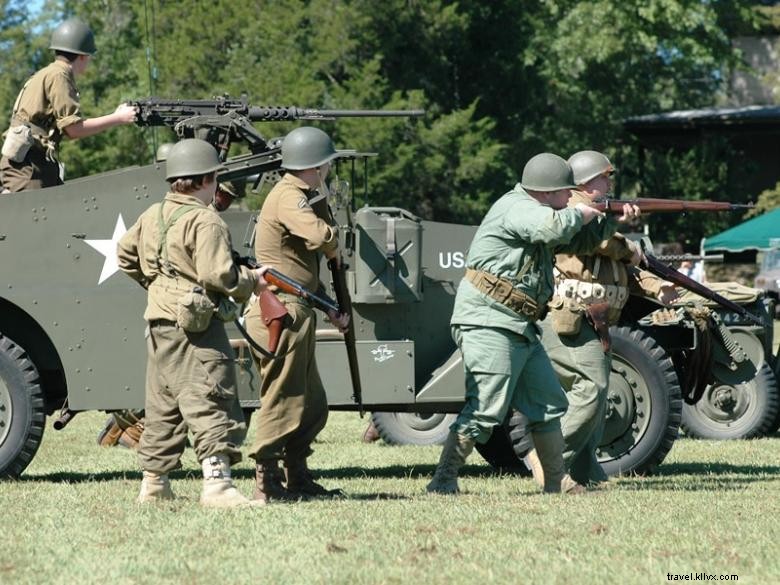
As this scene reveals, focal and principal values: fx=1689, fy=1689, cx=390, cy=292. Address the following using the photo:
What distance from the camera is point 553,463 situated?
27.6 ft


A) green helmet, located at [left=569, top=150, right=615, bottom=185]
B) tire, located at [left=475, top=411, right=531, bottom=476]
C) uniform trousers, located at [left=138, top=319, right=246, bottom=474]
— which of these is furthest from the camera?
tire, located at [left=475, top=411, right=531, bottom=476]

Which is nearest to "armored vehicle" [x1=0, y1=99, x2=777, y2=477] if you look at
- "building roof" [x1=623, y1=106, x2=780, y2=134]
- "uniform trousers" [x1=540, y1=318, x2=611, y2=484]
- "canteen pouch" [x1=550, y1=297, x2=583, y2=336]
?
"uniform trousers" [x1=540, y1=318, x2=611, y2=484]

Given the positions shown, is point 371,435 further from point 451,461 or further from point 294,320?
point 294,320

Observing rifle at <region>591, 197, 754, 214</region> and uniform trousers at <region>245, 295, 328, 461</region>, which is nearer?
uniform trousers at <region>245, 295, 328, 461</region>

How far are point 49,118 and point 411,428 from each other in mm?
4043

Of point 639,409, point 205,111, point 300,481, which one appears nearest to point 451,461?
point 300,481

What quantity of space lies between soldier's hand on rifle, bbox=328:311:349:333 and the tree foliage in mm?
22651

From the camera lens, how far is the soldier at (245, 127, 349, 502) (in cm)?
793

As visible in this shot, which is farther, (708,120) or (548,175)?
(708,120)

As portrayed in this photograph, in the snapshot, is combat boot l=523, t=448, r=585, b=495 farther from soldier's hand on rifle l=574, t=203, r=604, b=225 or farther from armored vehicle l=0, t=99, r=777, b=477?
soldier's hand on rifle l=574, t=203, r=604, b=225

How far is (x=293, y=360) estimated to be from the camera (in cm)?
793

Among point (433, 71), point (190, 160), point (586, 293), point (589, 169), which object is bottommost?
point (433, 71)

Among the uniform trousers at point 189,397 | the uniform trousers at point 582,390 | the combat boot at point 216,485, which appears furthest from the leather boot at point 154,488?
the uniform trousers at point 582,390

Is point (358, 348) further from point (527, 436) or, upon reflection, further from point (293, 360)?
point (293, 360)
